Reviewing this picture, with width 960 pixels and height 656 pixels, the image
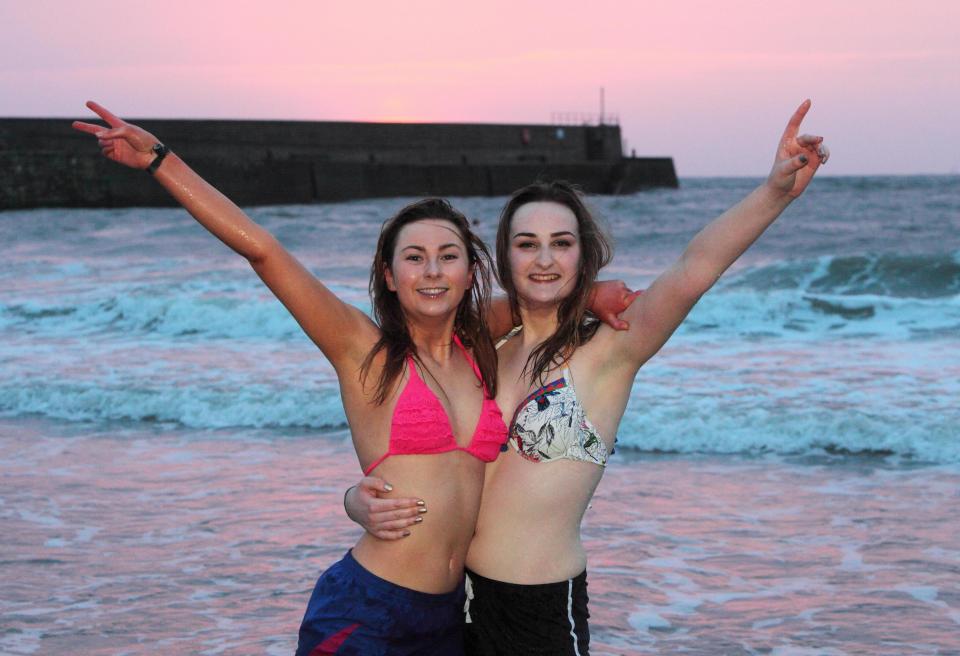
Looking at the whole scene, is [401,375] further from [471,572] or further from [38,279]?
[38,279]

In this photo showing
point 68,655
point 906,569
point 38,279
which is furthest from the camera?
point 38,279

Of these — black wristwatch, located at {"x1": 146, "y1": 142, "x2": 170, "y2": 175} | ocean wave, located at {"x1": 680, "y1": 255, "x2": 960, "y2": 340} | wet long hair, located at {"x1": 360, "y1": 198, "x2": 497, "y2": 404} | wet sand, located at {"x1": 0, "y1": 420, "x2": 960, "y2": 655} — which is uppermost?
black wristwatch, located at {"x1": 146, "y1": 142, "x2": 170, "y2": 175}

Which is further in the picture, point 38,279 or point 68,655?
point 38,279

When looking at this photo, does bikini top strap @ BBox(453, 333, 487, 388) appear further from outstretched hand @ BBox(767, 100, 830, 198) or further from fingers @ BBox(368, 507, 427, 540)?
outstretched hand @ BBox(767, 100, 830, 198)

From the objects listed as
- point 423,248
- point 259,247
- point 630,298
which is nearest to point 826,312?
point 630,298

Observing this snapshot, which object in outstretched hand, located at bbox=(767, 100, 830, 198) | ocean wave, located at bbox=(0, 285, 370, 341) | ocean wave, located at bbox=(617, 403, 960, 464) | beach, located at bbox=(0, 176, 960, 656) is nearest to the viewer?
outstretched hand, located at bbox=(767, 100, 830, 198)

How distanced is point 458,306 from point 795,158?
990 mm

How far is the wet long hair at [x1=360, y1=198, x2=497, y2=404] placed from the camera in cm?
304

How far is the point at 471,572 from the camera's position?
299 centimetres

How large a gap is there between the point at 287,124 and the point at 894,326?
34.1 metres

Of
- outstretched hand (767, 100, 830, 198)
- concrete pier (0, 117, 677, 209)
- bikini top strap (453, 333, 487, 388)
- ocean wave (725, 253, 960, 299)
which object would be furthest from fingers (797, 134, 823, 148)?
concrete pier (0, 117, 677, 209)

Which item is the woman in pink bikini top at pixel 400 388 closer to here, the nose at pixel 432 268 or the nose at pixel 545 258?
the nose at pixel 432 268

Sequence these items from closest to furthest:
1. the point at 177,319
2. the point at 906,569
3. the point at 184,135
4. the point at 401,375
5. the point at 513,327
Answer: the point at 401,375
the point at 513,327
the point at 906,569
the point at 177,319
the point at 184,135

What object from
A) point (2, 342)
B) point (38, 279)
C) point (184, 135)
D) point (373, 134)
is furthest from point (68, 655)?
point (373, 134)
